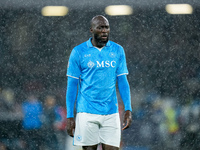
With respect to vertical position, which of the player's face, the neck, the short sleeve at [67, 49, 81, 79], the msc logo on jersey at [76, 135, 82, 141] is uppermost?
the player's face

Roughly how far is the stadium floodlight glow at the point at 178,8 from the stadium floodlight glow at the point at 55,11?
1.33 m

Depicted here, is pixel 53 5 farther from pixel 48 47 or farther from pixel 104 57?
pixel 104 57

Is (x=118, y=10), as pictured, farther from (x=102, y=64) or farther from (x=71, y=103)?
(x=71, y=103)

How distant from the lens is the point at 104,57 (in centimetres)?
332

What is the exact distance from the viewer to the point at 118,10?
16.3ft

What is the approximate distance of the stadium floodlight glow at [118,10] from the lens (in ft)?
16.2

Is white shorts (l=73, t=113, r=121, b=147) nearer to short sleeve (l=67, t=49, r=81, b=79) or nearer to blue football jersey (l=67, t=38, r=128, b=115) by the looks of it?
blue football jersey (l=67, t=38, r=128, b=115)

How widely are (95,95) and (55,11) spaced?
203cm

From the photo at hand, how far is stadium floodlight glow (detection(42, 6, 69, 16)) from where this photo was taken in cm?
496

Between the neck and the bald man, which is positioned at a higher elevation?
the neck

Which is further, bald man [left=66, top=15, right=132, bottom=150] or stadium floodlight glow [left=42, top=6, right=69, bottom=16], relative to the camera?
stadium floodlight glow [left=42, top=6, right=69, bottom=16]

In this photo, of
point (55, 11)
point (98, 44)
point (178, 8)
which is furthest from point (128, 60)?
point (98, 44)

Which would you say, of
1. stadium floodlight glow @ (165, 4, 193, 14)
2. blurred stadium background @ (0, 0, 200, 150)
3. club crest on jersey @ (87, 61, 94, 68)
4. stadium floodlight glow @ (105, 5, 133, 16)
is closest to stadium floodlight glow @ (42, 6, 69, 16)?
blurred stadium background @ (0, 0, 200, 150)

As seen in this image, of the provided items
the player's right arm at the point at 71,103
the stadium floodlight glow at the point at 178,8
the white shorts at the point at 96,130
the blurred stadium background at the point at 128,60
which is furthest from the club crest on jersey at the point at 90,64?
the stadium floodlight glow at the point at 178,8
